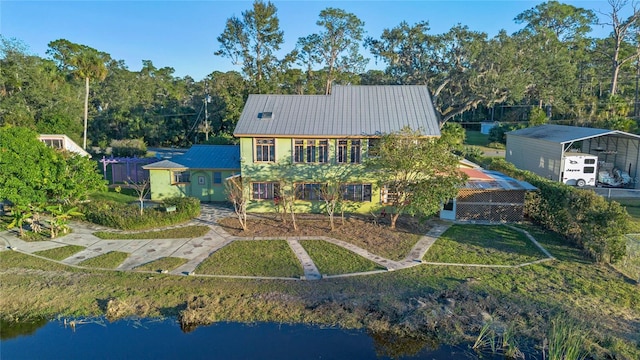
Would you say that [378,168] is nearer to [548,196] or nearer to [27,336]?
[548,196]

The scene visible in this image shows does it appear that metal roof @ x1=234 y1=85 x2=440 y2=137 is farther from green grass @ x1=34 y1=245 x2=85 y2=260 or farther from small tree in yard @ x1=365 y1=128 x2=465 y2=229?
green grass @ x1=34 y1=245 x2=85 y2=260

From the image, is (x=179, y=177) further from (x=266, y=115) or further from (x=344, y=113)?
(x=344, y=113)

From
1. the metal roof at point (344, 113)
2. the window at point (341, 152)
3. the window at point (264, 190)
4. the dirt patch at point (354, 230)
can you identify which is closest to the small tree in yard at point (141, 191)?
the dirt patch at point (354, 230)

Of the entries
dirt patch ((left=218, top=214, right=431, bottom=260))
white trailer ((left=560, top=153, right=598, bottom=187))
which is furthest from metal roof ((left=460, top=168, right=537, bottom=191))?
white trailer ((left=560, top=153, right=598, bottom=187))

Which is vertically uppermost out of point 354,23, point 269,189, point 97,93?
point 354,23

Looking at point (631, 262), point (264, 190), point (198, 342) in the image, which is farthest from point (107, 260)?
point (631, 262)

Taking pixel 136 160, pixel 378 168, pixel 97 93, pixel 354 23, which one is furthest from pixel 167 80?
pixel 378 168
